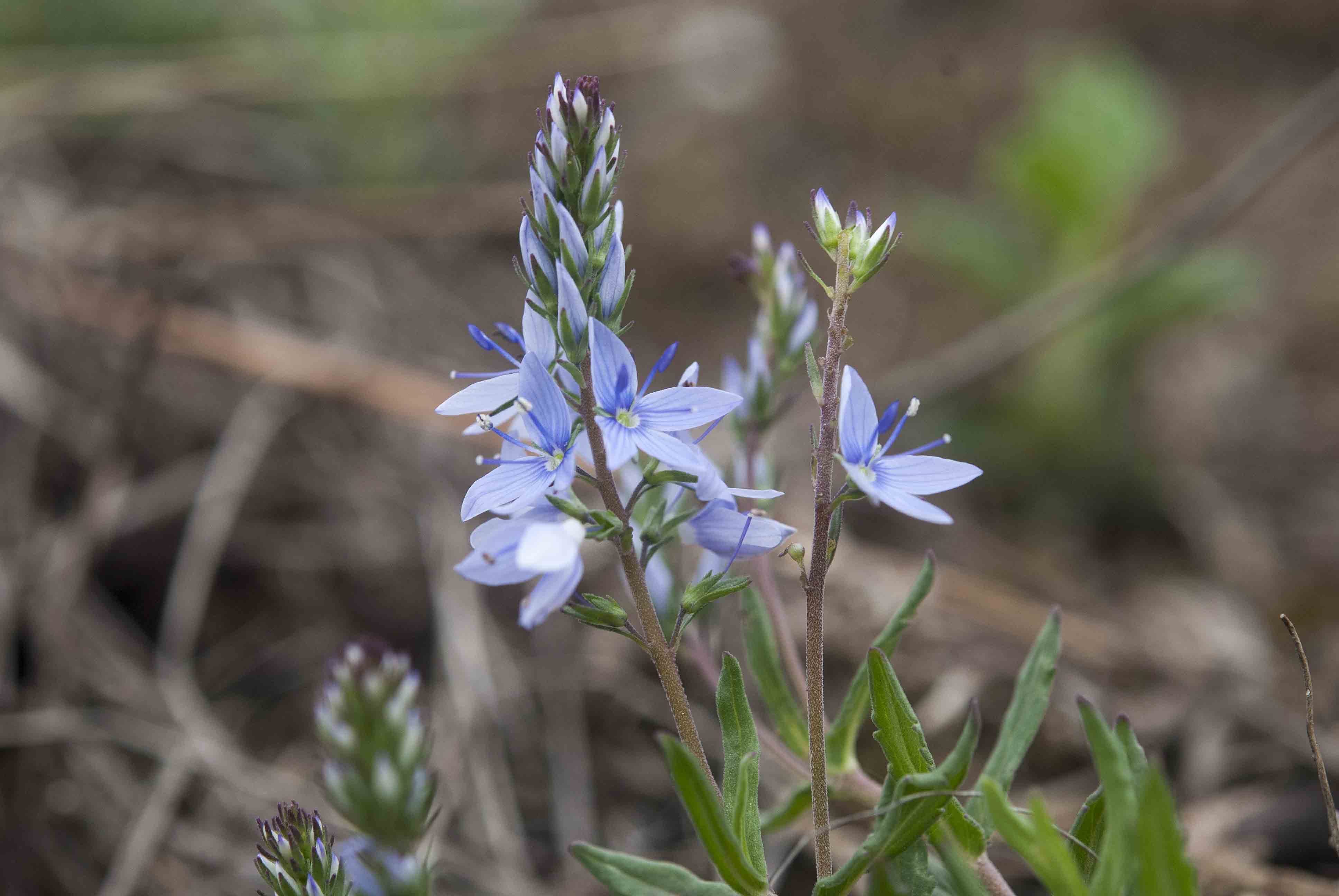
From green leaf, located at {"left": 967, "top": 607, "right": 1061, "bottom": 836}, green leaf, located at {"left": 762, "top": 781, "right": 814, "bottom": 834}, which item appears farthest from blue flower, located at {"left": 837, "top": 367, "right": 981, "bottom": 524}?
green leaf, located at {"left": 762, "top": 781, "right": 814, "bottom": 834}

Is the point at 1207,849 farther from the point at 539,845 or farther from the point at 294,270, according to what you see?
the point at 294,270

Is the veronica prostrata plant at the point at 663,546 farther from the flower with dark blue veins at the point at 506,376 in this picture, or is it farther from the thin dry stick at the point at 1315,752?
the thin dry stick at the point at 1315,752

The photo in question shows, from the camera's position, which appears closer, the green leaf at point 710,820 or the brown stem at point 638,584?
the green leaf at point 710,820

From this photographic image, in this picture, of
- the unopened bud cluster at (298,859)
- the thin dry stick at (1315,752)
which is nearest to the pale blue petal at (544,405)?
the unopened bud cluster at (298,859)

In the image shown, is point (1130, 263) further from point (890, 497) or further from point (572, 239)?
point (572, 239)

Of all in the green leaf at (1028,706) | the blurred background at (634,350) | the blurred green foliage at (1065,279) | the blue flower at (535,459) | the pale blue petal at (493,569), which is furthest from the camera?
the blurred green foliage at (1065,279)

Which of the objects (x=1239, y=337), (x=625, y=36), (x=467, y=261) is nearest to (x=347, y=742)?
(x=467, y=261)
